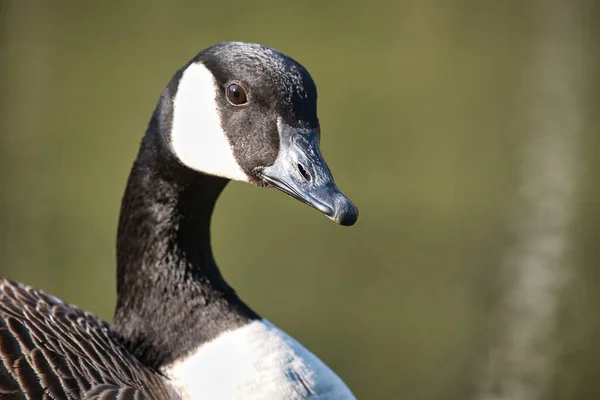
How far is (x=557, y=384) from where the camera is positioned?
478cm

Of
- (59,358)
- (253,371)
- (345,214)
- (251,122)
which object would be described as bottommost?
(59,358)

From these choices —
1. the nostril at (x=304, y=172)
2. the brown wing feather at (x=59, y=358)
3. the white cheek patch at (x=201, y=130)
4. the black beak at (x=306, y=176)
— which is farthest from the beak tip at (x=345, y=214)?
the brown wing feather at (x=59, y=358)

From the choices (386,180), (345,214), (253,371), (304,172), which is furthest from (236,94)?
(386,180)

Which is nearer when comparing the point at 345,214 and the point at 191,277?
the point at 345,214

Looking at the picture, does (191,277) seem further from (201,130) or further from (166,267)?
(201,130)

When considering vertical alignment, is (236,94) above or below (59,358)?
above

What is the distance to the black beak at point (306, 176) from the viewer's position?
2273 mm

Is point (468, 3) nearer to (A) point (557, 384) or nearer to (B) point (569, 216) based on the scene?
(B) point (569, 216)

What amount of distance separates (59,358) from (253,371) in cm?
56

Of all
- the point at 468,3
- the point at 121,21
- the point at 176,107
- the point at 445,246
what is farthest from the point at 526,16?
the point at 176,107

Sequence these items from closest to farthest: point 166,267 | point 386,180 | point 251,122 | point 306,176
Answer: point 306,176
point 251,122
point 166,267
point 386,180

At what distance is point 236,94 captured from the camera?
2.58 metres

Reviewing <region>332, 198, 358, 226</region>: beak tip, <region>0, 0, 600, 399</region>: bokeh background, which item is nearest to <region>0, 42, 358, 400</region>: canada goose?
<region>332, 198, 358, 226</region>: beak tip

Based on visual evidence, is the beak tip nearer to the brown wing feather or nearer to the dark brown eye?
the dark brown eye
